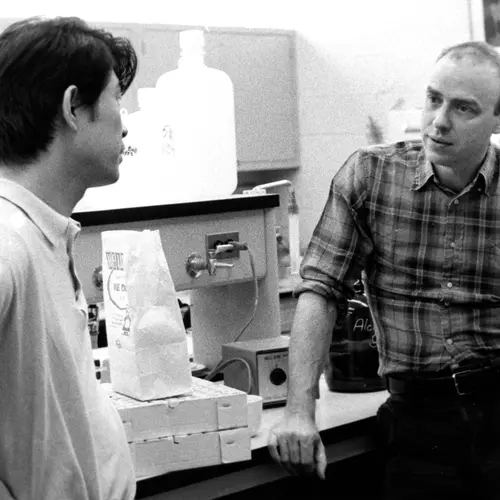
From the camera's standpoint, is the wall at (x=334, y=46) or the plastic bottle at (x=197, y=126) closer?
the plastic bottle at (x=197, y=126)

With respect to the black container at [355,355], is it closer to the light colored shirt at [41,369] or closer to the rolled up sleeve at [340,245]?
the rolled up sleeve at [340,245]

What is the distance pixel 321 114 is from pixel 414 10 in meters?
0.72

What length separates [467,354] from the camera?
1.72 m

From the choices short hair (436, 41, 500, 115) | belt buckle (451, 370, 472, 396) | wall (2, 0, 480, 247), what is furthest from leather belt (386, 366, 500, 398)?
wall (2, 0, 480, 247)

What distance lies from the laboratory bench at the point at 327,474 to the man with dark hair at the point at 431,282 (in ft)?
0.16

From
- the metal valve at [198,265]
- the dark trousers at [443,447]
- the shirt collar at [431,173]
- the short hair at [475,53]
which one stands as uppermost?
the short hair at [475,53]

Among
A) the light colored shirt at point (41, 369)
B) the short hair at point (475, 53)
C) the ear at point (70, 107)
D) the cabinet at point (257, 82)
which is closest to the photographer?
the light colored shirt at point (41, 369)

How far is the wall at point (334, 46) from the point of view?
11.7 ft

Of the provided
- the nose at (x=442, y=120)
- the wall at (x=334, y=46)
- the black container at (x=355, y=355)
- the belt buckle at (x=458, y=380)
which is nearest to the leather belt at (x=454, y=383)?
the belt buckle at (x=458, y=380)

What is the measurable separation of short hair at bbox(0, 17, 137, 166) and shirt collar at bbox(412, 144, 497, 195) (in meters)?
0.89

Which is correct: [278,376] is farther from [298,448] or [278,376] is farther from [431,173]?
[431,173]

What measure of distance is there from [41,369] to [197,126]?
121 cm

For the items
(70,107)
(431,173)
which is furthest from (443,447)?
(70,107)

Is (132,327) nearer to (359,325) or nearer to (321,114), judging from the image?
(359,325)
